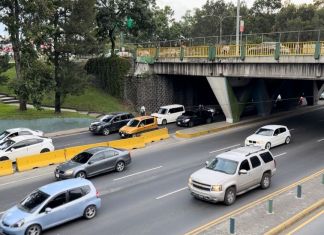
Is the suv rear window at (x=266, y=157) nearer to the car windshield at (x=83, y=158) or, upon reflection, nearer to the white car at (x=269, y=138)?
the white car at (x=269, y=138)

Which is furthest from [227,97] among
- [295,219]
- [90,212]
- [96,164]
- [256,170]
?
[90,212]

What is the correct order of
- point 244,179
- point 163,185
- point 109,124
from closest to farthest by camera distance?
point 244,179, point 163,185, point 109,124

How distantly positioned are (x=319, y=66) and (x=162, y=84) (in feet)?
59.4

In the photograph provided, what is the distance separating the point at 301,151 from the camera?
26.1m

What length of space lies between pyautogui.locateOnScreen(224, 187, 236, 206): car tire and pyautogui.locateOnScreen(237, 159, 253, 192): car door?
385mm

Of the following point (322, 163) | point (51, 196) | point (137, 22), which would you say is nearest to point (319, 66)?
point (322, 163)

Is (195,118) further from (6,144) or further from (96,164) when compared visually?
(6,144)

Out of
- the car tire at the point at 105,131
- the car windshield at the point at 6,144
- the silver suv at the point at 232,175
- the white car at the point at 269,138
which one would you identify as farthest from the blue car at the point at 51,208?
the car tire at the point at 105,131

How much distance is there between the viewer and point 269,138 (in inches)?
1056

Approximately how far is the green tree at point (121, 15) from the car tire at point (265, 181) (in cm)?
3165

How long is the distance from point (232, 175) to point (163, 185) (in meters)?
4.10

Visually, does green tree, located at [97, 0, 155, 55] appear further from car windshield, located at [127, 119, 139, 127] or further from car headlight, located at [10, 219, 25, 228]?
car headlight, located at [10, 219, 25, 228]

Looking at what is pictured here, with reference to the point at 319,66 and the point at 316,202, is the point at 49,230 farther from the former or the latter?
the point at 319,66

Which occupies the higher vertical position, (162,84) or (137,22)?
(137,22)
